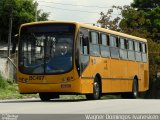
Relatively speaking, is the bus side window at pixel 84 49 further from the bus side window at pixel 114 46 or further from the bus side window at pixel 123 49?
the bus side window at pixel 123 49

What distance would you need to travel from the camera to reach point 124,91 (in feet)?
102

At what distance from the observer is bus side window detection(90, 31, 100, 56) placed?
86.0 ft

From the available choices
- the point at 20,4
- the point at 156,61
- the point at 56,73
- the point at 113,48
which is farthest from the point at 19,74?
the point at 20,4

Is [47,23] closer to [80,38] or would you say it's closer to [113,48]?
[80,38]

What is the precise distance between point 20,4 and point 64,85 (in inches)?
2563

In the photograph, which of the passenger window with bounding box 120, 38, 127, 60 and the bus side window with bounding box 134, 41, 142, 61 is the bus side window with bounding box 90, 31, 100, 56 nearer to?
the passenger window with bounding box 120, 38, 127, 60

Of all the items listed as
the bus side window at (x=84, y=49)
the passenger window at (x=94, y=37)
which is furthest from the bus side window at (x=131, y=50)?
the bus side window at (x=84, y=49)

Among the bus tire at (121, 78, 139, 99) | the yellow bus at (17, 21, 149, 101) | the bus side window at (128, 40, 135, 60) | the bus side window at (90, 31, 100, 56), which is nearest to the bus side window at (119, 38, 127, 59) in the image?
the bus side window at (128, 40, 135, 60)

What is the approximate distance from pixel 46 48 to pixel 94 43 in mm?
2594

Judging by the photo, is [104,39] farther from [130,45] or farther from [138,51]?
[138,51]

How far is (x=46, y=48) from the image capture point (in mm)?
24719

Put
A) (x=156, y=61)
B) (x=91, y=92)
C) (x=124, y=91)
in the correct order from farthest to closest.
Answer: (x=156, y=61)
(x=124, y=91)
(x=91, y=92)

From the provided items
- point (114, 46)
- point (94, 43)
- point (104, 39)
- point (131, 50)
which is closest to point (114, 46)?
point (114, 46)

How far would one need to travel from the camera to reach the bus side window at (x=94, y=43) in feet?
86.0
